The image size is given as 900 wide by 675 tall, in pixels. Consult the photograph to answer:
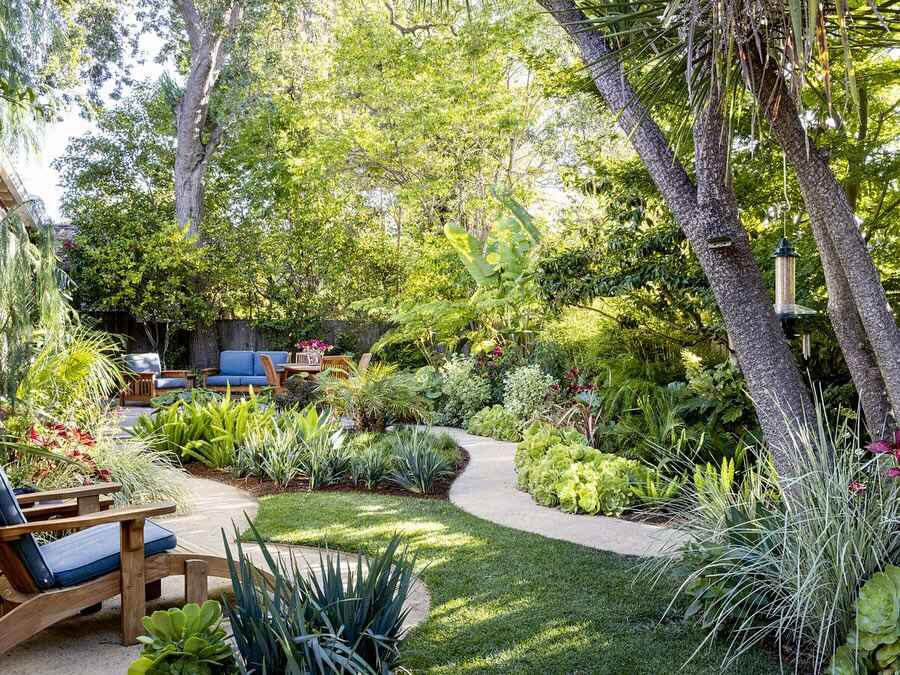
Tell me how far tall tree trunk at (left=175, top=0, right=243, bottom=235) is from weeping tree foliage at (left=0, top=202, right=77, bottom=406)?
11562 millimetres

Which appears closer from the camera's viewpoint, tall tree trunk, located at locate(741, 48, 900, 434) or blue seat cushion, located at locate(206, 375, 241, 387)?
tall tree trunk, located at locate(741, 48, 900, 434)

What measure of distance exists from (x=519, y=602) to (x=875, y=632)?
5.03ft

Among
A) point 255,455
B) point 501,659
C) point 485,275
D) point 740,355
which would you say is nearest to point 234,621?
point 501,659

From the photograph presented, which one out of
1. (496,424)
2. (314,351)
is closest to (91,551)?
(496,424)

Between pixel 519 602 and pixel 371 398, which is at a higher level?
pixel 371 398

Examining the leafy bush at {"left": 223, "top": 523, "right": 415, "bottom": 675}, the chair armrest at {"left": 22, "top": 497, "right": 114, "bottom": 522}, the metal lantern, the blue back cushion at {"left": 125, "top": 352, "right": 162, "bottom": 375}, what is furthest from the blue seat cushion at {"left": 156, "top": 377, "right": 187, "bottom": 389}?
the leafy bush at {"left": 223, "top": 523, "right": 415, "bottom": 675}

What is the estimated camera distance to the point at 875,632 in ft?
7.58

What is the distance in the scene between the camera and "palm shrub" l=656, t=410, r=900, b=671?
8.23ft

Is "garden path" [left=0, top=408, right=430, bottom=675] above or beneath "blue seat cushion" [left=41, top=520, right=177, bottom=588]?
A: beneath

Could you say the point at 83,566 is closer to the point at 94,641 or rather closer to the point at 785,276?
the point at 94,641

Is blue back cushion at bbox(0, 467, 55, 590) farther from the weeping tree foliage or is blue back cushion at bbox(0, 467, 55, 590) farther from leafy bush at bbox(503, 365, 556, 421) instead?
leafy bush at bbox(503, 365, 556, 421)

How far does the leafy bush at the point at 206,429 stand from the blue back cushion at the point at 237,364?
6.63m

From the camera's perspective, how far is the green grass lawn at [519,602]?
276 cm

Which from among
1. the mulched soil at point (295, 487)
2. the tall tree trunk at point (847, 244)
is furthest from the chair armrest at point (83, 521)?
the mulched soil at point (295, 487)
